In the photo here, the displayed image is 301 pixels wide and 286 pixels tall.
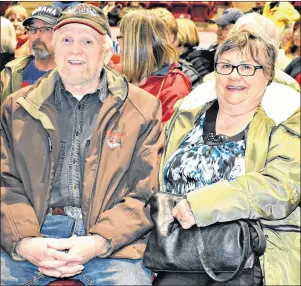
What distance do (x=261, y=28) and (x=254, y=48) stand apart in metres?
0.26

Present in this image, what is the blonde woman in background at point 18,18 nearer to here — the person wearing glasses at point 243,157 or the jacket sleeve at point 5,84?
the jacket sleeve at point 5,84

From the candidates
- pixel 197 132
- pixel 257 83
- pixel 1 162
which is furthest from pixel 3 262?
pixel 257 83

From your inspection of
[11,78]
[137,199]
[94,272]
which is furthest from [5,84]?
[94,272]

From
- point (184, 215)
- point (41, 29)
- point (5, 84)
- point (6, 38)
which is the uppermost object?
point (41, 29)

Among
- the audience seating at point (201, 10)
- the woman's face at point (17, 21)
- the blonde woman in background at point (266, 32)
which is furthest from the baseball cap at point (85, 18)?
the audience seating at point (201, 10)

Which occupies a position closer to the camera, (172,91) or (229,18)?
(172,91)

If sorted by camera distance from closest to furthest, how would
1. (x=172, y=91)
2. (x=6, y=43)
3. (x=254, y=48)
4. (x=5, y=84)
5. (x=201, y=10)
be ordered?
(x=254, y=48)
(x=172, y=91)
(x=5, y=84)
(x=6, y=43)
(x=201, y=10)

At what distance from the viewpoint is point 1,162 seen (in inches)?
118

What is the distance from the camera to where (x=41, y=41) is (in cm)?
427

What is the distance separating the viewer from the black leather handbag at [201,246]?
259cm

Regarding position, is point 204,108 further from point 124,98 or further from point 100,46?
point 100,46

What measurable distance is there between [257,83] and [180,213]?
2.34 ft

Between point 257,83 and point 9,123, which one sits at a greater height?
point 257,83

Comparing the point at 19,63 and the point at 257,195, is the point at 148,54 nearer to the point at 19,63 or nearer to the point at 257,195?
the point at 19,63
